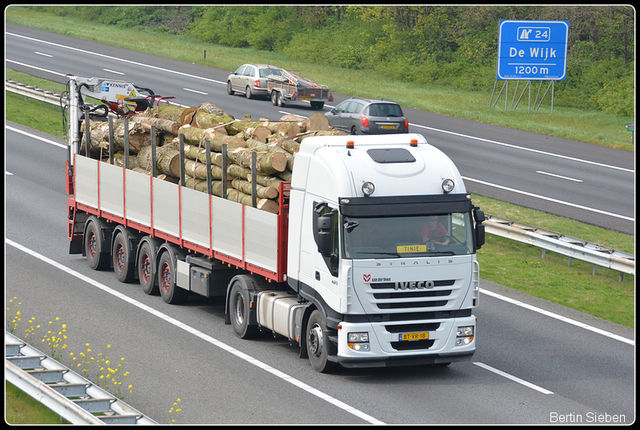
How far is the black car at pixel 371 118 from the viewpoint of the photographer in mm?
32000

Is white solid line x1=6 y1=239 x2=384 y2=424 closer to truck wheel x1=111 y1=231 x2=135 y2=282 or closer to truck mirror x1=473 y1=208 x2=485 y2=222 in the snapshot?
truck wheel x1=111 y1=231 x2=135 y2=282

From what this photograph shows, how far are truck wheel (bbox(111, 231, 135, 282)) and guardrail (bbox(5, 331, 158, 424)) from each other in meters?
6.21

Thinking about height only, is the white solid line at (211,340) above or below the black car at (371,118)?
below

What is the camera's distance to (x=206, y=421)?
985 centimetres

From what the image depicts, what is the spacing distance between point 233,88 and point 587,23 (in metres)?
21.3

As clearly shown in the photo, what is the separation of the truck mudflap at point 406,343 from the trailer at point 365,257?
13 mm

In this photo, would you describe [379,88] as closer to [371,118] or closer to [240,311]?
[371,118]

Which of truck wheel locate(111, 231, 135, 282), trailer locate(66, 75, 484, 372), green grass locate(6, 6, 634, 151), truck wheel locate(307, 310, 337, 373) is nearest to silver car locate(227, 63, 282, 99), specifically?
green grass locate(6, 6, 634, 151)

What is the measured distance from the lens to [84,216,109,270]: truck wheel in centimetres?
1775

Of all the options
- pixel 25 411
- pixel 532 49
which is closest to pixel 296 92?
pixel 532 49

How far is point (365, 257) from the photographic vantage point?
36.8 ft

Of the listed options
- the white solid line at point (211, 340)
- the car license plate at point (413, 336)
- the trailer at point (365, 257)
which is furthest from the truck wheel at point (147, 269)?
Result: the car license plate at point (413, 336)

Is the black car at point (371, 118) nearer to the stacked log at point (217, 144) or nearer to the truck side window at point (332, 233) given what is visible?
the stacked log at point (217, 144)

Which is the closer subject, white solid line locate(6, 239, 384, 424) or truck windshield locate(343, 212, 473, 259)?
white solid line locate(6, 239, 384, 424)
